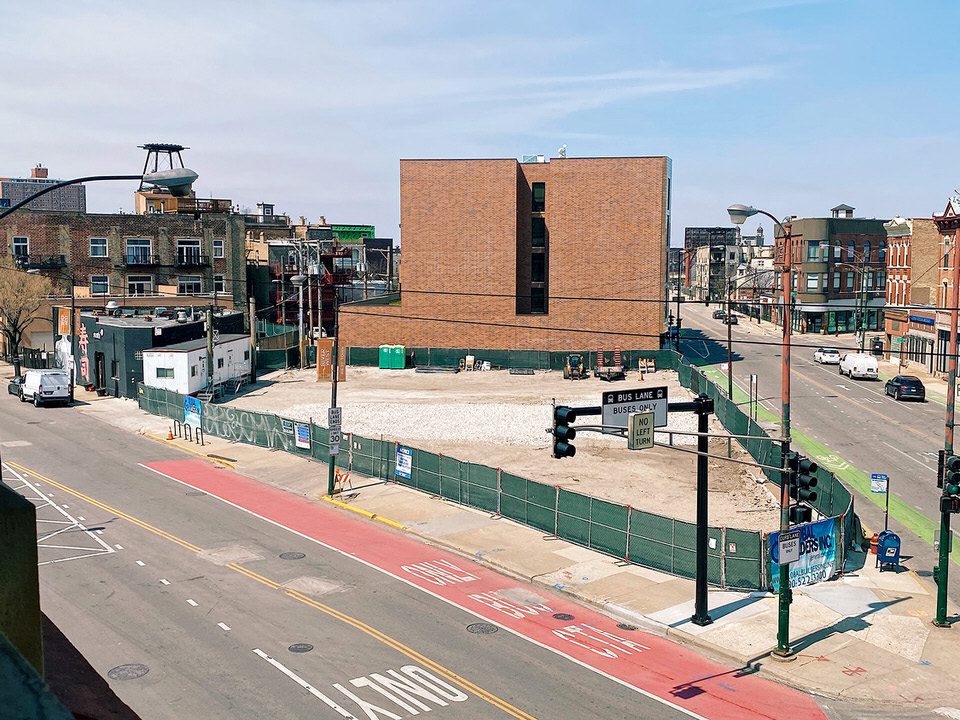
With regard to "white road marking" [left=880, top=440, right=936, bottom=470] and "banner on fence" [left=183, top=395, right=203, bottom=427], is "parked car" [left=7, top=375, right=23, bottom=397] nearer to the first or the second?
"banner on fence" [left=183, top=395, right=203, bottom=427]

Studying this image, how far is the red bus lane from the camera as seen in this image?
64.4ft

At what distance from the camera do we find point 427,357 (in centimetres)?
7788

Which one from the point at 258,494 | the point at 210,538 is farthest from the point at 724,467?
the point at 210,538

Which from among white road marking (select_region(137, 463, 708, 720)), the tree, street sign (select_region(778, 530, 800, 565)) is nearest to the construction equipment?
white road marking (select_region(137, 463, 708, 720))

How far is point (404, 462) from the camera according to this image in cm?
3841

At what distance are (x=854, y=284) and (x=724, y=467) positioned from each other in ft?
277

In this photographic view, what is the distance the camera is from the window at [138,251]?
8972 centimetres

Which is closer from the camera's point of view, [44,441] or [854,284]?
[44,441]

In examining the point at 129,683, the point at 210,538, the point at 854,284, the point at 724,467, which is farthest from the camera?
the point at 854,284

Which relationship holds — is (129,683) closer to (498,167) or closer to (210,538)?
(210,538)

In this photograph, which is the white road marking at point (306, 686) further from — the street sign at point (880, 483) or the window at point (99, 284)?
the window at point (99, 284)

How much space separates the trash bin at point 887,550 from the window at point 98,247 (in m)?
78.0

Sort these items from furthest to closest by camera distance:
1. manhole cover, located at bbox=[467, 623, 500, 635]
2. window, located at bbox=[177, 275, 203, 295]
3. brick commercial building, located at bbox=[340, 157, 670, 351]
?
window, located at bbox=[177, 275, 203, 295], brick commercial building, located at bbox=[340, 157, 670, 351], manhole cover, located at bbox=[467, 623, 500, 635]

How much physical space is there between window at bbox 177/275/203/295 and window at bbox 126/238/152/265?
3686 mm
